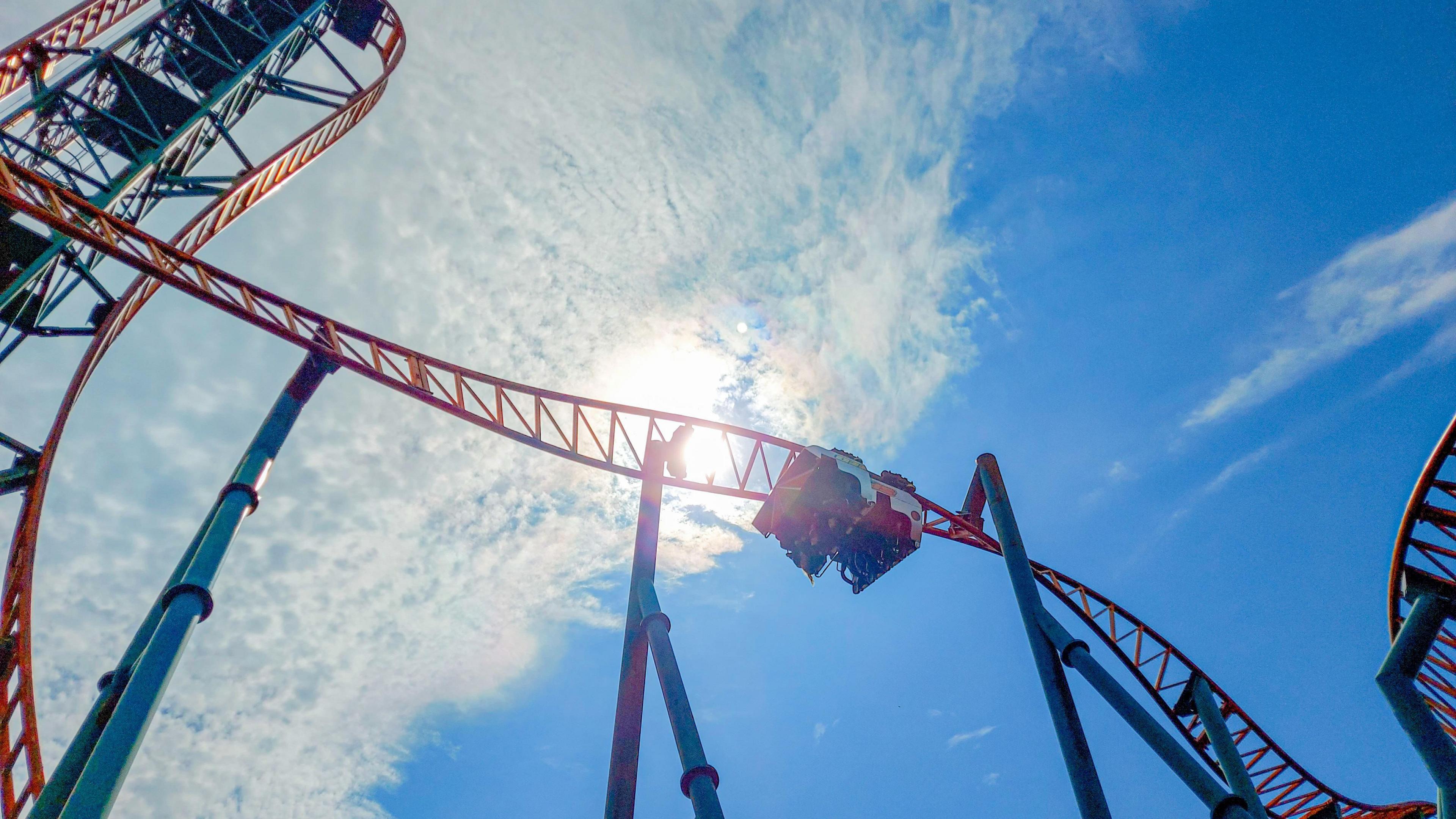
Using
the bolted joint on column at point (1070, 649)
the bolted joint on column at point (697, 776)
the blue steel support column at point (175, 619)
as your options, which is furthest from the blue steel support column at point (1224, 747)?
the blue steel support column at point (175, 619)

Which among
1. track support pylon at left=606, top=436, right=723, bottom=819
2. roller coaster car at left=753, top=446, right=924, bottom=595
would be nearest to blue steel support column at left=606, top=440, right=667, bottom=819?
track support pylon at left=606, top=436, right=723, bottom=819

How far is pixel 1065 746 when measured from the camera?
24.1 feet

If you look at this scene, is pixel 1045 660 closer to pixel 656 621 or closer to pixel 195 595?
pixel 656 621

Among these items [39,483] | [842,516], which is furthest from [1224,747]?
[39,483]

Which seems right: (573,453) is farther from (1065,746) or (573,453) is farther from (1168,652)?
(1168,652)

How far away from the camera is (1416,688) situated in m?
8.15

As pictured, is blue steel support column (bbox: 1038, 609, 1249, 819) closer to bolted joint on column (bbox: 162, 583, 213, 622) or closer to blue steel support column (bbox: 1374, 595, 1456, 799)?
blue steel support column (bbox: 1374, 595, 1456, 799)

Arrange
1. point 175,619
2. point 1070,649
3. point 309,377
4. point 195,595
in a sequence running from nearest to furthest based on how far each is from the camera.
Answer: point 175,619 → point 195,595 → point 1070,649 → point 309,377

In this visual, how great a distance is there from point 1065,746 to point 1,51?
1448 cm

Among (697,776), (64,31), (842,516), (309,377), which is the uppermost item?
(64,31)

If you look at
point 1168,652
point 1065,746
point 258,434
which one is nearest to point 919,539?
point 1065,746

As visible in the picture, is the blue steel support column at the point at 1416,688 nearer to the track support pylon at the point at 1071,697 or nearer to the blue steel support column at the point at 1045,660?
the track support pylon at the point at 1071,697

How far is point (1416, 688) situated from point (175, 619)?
39.5ft

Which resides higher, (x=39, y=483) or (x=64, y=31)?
(x=64, y=31)
